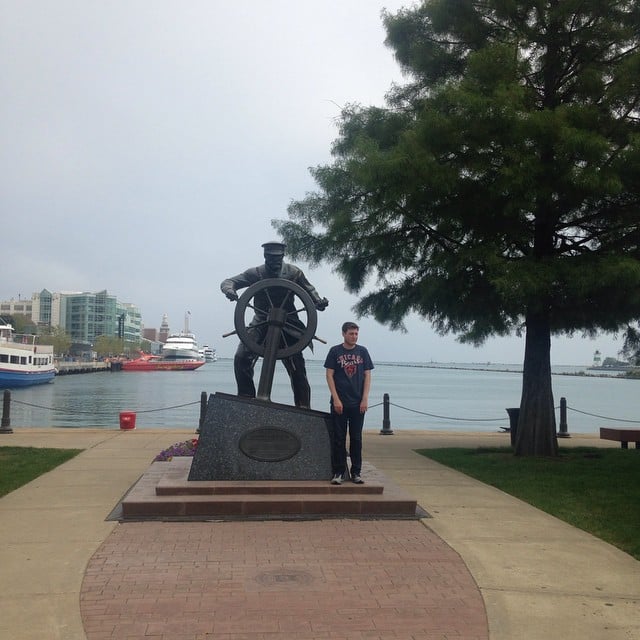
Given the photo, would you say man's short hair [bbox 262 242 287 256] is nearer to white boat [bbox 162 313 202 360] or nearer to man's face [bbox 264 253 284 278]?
man's face [bbox 264 253 284 278]

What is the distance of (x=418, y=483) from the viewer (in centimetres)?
984

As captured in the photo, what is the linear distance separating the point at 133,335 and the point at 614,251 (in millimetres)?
180461

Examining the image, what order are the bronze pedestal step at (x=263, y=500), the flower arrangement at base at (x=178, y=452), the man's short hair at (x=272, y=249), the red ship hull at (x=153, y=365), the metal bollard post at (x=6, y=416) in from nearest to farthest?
the bronze pedestal step at (x=263, y=500)
the man's short hair at (x=272, y=249)
the flower arrangement at base at (x=178, y=452)
the metal bollard post at (x=6, y=416)
the red ship hull at (x=153, y=365)

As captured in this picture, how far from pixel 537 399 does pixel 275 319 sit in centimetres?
657

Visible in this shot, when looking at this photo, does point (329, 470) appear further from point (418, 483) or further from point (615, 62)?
point (615, 62)

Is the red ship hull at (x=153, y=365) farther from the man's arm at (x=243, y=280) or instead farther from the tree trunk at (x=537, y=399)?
the man's arm at (x=243, y=280)

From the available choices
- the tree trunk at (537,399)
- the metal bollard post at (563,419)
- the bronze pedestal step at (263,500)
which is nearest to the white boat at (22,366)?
the metal bollard post at (563,419)

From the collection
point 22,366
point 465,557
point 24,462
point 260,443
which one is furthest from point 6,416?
point 22,366

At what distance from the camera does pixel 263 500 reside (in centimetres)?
731

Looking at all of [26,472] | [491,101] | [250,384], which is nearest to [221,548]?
[250,384]

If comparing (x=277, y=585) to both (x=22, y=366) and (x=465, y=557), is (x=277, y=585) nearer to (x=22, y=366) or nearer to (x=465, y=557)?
(x=465, y=557)

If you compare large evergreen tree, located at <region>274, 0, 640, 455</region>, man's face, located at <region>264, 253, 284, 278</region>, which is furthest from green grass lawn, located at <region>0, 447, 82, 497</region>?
large evergreen tree, located at <region>274, 0, 640, 455</region>

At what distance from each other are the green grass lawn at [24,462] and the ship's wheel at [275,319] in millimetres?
3469

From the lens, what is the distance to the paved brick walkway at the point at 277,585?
4375mm
